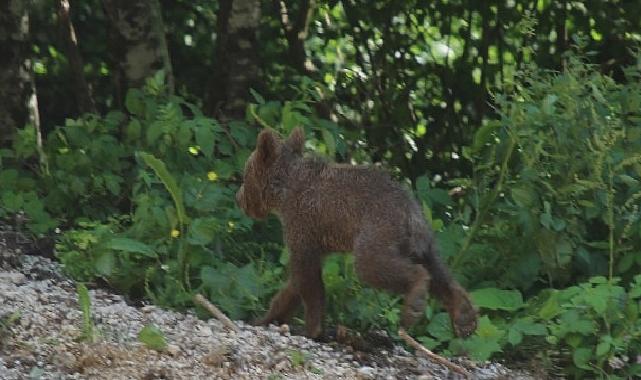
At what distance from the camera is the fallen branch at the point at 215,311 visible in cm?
621

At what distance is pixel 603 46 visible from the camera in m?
10.5

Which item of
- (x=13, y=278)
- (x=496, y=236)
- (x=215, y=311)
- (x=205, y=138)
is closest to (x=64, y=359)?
(x=215, y=311)

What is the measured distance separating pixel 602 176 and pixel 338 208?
57.8 inches

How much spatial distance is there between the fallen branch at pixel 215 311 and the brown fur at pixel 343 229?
266 millimetres

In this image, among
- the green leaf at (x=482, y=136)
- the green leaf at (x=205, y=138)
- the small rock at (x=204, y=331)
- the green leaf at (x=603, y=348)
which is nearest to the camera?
the green leaf at (x=603, y=348)

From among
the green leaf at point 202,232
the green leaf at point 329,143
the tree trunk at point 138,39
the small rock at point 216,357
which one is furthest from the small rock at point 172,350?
the tree trunk at point 138,39

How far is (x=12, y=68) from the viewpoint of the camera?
360 inches

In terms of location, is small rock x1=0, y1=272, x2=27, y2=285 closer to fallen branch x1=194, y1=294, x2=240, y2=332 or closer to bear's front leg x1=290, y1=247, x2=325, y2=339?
fallen branch x1=194, y1=294, x2=240, y2=332

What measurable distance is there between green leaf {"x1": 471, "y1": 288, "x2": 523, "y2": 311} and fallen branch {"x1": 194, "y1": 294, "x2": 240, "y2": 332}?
1135mm

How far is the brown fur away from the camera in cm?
591

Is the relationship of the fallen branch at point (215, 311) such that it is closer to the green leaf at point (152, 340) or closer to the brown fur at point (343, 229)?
the brown fur at point (343, 229)

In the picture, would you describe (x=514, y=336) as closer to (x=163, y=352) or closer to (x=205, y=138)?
(x=163, y=352)

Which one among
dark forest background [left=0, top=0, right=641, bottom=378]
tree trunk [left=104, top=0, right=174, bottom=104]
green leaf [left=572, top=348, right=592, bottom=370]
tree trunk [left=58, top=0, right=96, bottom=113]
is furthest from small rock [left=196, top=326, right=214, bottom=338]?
tree trunk [left=58, top=0, right=96, bottom=113]

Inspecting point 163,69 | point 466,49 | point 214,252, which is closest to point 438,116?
point 466,49
